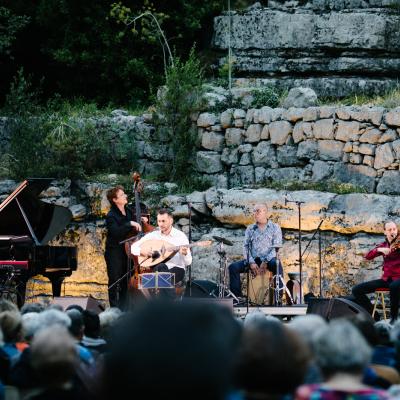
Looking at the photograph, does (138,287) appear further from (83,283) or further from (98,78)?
(98,78)

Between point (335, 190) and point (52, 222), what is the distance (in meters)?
3.99

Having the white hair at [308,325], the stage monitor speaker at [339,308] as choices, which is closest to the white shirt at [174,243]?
the stage monitor speaker at [339,308]

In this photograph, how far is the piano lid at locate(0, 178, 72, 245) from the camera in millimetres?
10750

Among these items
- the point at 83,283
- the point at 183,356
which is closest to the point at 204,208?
the point at 83,283

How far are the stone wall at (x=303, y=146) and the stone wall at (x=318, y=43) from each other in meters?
1.69

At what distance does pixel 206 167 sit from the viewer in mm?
14445

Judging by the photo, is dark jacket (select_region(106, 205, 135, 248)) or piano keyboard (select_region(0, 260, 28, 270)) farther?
dark jacket (select_region(106, 205, 135, 248))

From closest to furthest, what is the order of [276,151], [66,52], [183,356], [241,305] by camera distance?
[183,356], [241,305], [276,151], [66,52]

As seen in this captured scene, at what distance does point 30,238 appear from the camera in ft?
35.7

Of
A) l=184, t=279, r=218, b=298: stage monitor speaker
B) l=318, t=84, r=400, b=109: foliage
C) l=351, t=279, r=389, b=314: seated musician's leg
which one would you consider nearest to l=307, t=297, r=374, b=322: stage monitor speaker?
l=351, t=279, r=389, b=314: seated musician's leg

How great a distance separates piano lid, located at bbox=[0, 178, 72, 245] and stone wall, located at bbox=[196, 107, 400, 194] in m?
3.72

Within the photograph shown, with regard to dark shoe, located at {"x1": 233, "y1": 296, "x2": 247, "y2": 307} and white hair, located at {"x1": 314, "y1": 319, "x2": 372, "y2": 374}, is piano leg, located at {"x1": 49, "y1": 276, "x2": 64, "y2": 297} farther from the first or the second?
white hair, located at {"x1": 314, "y1": 319, "x2": 372, "y2": 374}

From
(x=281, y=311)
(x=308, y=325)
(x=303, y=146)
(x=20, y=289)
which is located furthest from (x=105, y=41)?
(x=308, y=325)

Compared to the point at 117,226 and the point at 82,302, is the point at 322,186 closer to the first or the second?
the point at 117,226
